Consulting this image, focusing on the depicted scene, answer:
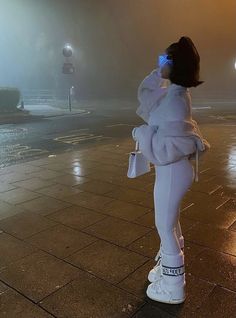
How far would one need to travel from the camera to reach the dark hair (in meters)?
2.15

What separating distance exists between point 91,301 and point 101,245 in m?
0.88

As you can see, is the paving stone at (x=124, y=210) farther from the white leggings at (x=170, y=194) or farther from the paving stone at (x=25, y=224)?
the white leggings at (x=170, y=194)

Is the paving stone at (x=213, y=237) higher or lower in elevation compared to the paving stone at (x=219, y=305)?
lower

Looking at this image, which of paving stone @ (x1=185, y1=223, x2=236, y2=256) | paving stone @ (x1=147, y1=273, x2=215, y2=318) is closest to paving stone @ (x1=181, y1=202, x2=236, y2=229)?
paving stone @ (x1=185, y1=223, x2=236, y2=256)

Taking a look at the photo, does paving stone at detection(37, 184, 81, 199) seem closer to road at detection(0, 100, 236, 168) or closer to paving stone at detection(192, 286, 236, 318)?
road at detection(0, 100, 236, 168)

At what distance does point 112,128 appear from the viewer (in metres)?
12.8

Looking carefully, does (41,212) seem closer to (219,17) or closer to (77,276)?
(77,276)

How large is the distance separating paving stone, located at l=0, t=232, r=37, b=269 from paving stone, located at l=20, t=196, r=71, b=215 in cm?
74

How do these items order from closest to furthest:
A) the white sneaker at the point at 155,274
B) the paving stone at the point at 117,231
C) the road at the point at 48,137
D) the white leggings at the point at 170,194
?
the white leggings at the point at 170,194, the white sneaker at the point at 155,274, the paving stone at the point at 117,231, the road at the point at 48,137

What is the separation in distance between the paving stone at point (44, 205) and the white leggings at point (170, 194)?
7.36 feet

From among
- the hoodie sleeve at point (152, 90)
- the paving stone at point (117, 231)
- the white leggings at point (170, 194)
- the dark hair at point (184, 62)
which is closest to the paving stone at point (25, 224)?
the paving stone at point (117, 231)

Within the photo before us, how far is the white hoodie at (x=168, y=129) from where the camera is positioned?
2.20m

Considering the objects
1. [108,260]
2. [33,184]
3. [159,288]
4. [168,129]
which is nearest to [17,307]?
[108,260]

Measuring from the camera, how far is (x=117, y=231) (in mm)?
3754
